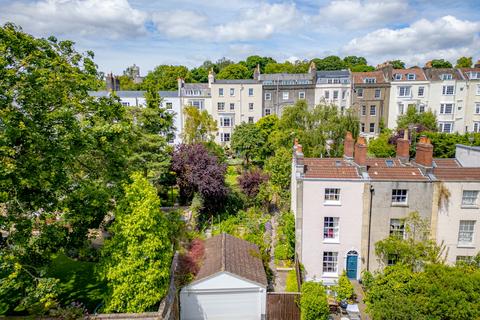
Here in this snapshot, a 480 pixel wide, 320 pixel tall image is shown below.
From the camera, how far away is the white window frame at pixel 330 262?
2422 centimetres

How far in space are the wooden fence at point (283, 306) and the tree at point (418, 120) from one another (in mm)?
39123

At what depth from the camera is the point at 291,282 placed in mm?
23328

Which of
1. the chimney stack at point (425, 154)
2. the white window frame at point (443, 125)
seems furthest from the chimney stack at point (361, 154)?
the white window frame at point (443, 125)

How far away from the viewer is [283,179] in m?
35.4

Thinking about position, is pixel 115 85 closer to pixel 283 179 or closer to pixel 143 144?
pixel 143 144

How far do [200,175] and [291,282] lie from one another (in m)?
12.9

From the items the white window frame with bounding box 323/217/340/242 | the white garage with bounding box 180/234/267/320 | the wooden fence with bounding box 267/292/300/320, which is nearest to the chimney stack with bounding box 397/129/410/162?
the white window frame with bounding box 323/217/340/242

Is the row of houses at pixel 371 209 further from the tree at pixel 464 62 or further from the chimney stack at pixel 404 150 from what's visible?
the tree at pixel 464 62

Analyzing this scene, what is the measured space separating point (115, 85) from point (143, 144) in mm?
38802

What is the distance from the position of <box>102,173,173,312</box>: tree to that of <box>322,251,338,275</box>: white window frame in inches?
502

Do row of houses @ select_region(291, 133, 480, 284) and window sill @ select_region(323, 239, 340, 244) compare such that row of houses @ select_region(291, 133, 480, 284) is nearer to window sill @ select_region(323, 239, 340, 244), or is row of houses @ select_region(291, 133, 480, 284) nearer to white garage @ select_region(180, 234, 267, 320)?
window sill @ select_region(323, 239, 340, 244)

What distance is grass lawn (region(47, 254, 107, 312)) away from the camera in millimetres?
18625

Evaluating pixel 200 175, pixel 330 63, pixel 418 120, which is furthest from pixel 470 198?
pixel 330 63

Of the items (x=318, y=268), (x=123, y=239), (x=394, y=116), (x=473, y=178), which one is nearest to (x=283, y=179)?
(x=318, y=268)
